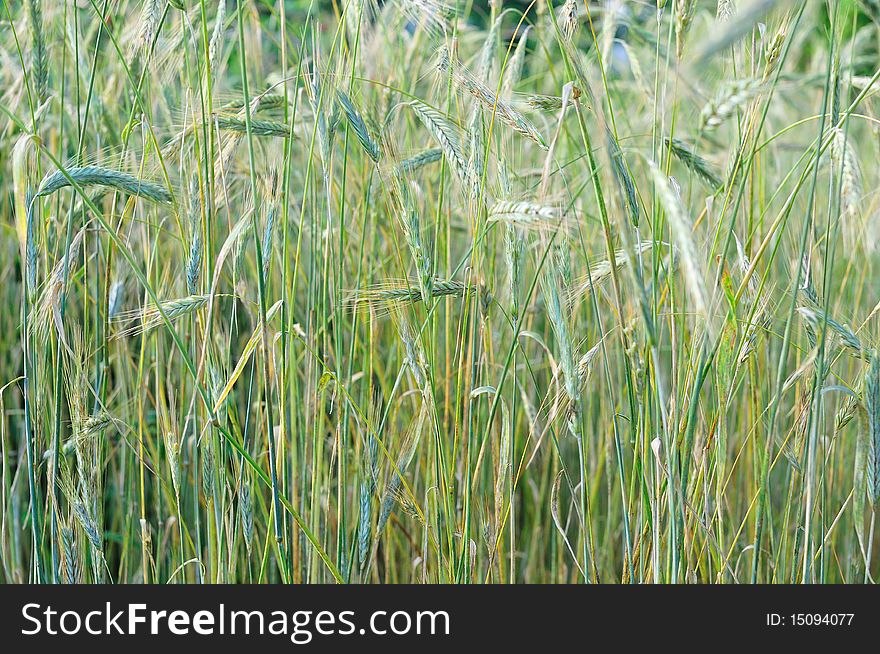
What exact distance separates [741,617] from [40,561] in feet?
2.72

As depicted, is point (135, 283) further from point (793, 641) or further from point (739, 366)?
point (793, 641)

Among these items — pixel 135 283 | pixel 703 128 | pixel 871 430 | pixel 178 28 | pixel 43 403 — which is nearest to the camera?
pixel 703 128

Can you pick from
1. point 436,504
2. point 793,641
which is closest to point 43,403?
point 436,504

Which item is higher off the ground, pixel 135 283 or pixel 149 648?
pixel 135 283

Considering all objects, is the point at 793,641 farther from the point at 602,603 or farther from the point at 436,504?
the point at 436,504

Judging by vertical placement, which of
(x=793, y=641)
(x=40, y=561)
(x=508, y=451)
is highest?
(x=508, y=451)

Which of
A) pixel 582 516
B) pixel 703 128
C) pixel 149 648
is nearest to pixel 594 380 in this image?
pixel 582 516

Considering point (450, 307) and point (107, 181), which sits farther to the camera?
point (450, 307)

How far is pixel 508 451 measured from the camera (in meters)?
0.76

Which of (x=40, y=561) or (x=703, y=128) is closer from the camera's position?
(x=703, y=128)

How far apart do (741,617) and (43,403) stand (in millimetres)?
839

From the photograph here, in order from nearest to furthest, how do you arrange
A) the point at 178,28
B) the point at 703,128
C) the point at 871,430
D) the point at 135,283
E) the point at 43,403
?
the point at 703,128
the point at 871,430
the point at 43,403
the point at 178,28
the point at 135,283

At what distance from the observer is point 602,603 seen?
2.41 feet

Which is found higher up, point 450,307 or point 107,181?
point 107,181
